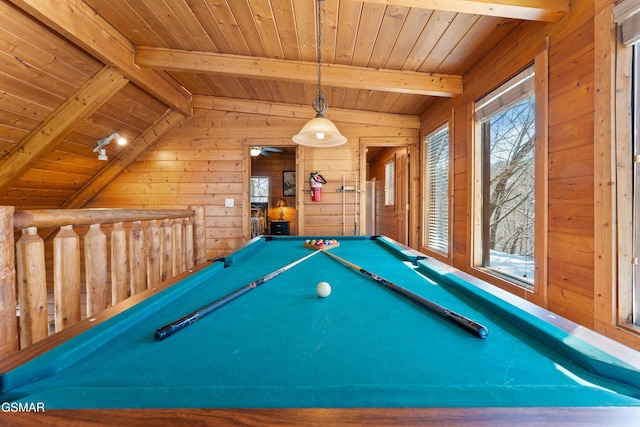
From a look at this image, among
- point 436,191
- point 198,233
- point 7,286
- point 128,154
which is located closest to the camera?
point 7,286

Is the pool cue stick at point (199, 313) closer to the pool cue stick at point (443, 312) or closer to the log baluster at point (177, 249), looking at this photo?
the pool cue stick at point (443, 312)

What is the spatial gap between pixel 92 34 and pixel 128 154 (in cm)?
211

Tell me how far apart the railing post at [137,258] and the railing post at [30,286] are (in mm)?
601

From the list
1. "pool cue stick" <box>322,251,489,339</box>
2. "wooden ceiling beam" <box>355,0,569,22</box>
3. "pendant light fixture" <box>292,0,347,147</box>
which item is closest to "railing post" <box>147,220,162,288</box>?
"pendant light fixture" <box>292,0,347,147</box>

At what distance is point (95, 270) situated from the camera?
147 cm

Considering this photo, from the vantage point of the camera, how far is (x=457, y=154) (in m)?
3.12

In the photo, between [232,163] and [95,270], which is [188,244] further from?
[232,163]

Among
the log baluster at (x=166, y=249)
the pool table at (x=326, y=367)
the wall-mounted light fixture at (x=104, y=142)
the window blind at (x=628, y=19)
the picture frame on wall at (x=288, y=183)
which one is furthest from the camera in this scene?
the picture frame on wall at (x=288, y=183)

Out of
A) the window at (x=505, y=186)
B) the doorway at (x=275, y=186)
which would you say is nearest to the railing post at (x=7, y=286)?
the window at (x=505, y=186)

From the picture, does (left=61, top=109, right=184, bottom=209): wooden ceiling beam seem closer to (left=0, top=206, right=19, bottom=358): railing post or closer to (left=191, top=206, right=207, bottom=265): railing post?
(left=191, top=206, right=207, bottom=265): railing post

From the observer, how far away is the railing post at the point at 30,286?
1.13m

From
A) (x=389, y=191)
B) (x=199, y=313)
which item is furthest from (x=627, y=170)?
(x=389, y=191)

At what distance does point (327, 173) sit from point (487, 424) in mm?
3926

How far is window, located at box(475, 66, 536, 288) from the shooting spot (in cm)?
257
